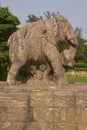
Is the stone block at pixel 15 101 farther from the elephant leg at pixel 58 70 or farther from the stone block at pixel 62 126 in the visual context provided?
the elephant leg at pixel 58 70

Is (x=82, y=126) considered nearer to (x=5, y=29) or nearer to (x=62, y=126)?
(x=62, y=126)

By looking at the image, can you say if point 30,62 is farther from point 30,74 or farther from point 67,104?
point 67,104

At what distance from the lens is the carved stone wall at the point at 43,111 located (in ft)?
21.6

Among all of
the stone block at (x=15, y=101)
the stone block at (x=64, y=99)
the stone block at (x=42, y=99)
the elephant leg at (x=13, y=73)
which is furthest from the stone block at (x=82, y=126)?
the elephant leg at (x=13, y=73)

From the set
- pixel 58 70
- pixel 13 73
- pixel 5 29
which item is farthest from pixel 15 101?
pixel 5 29

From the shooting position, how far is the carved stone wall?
6.59 metres

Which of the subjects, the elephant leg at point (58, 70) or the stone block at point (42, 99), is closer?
the stone block at point (42, 99)

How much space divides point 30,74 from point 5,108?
1.72 m

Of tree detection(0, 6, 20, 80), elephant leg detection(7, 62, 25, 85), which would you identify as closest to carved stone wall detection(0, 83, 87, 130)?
elephant leg detection(7, 62, 25, 85)

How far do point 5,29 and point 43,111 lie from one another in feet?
47.8

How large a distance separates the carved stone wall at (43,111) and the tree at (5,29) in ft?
43.5

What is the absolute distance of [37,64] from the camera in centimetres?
794

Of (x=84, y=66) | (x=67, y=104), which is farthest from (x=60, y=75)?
(x=84, y=66)

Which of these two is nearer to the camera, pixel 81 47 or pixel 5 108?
pixel 5 108
